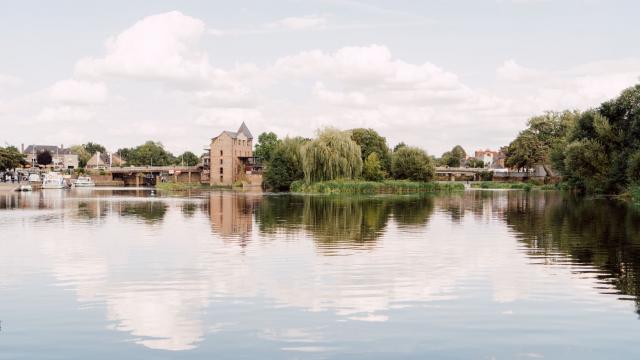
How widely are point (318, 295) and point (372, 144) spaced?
95.5m

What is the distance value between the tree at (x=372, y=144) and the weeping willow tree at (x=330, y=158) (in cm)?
1789

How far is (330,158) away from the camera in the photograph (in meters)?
87.9

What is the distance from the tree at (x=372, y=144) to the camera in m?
109

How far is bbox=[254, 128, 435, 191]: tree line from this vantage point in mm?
88375

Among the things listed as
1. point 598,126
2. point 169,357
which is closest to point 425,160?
point 598,126

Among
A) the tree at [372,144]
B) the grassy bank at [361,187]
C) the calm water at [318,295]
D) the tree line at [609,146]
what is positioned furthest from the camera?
the tree at [372,144]

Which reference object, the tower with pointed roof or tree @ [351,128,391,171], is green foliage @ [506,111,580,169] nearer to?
tree @ [351,128,391,171]

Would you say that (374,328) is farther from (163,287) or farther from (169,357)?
(163,287)

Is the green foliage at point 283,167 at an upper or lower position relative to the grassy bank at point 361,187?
upper

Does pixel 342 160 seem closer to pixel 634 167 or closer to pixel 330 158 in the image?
pixel 330 158

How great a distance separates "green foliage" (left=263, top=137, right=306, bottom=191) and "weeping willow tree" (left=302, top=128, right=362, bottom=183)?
12749 mm

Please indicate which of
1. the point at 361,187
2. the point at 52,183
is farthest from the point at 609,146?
the point at 52,183

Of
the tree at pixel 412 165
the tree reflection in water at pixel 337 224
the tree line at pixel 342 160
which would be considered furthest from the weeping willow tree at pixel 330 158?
the tree reflection in water at pixel 337 224

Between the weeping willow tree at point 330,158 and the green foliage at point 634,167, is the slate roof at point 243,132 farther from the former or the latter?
the green foliage at point 634,167
